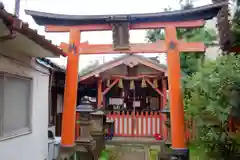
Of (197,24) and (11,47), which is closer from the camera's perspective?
(11,47)

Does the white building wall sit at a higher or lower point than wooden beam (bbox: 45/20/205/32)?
lower

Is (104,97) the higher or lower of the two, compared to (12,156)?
higher

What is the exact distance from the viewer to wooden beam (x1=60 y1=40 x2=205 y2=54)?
26.1ft

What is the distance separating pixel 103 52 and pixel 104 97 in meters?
8.77

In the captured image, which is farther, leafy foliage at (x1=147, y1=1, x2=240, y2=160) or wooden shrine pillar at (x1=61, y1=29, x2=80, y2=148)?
wooden shrine pillar at (x1=61, y1=29, x2=80, y2=148)

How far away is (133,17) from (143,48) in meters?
0.96

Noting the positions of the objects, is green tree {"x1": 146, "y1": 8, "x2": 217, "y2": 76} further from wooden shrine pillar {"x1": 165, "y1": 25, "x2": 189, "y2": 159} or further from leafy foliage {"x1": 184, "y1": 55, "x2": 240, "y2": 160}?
leafy foliage {"x1": 184, "y1": 55, "x2": 240, "y2": 160}

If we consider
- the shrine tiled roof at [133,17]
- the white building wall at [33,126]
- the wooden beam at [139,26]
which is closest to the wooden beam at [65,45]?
the wooden beam at [139,26]

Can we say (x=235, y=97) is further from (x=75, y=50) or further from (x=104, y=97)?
(x=104, y=97)

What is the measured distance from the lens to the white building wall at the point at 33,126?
448 cm

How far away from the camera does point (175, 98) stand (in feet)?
25.7

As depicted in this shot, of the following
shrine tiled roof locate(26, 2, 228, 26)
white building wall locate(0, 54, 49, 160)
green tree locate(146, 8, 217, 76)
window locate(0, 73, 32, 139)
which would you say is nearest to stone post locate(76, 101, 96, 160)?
white building wall locate(0, 54, 49, 160)

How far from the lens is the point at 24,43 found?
4289 mm

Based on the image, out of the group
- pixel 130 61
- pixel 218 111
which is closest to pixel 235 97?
pixel 218 111
